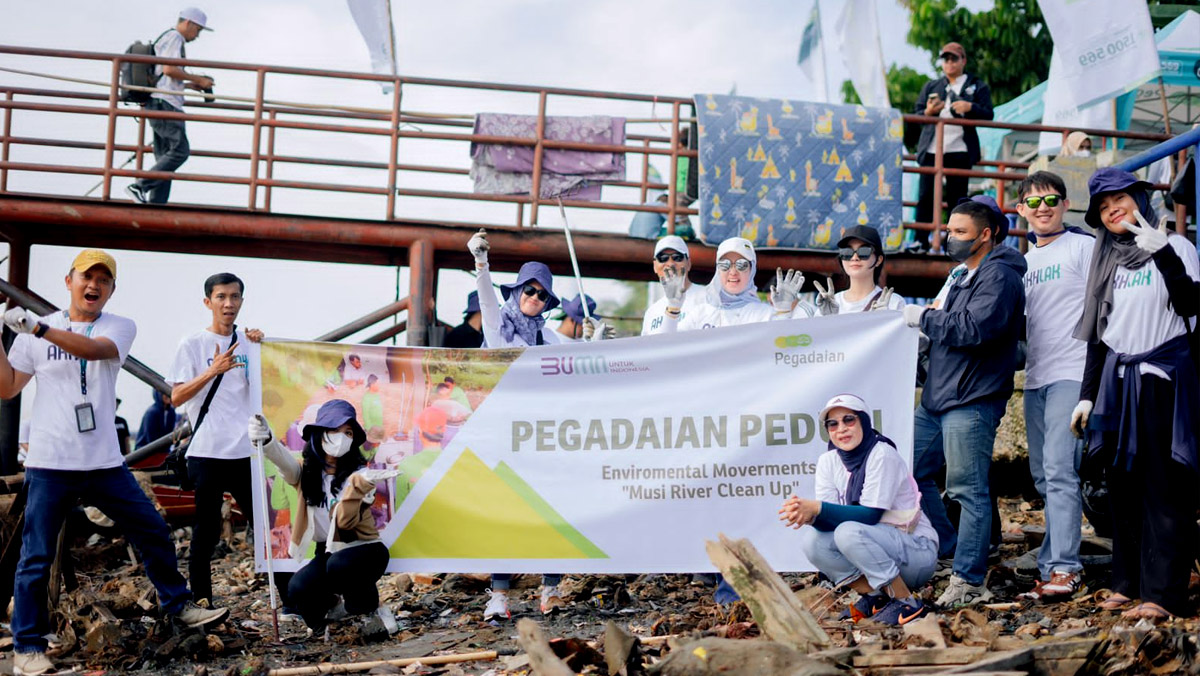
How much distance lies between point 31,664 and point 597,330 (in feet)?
12.0

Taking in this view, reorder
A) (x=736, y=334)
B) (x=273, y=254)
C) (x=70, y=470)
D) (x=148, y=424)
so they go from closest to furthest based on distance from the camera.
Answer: (x=70, y=470) → (x=736, y=334) → (x=273, y=254) → (x=148, y=424)

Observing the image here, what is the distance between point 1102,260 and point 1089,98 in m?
5.46

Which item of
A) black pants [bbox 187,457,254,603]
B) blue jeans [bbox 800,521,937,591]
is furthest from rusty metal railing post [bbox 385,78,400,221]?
blue jeans [bbox 800,521,937,591]

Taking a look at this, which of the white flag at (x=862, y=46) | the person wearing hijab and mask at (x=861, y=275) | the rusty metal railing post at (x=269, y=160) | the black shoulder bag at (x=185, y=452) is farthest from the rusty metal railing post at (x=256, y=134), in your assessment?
the white flag at (x=862, y=46)

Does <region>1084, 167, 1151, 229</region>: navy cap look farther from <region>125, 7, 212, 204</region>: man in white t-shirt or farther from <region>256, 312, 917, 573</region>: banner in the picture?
<region>125, 7, 212, 204</region>: man in white t-shirt

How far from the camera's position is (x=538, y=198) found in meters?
10.7

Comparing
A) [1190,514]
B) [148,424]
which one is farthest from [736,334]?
[148,424]

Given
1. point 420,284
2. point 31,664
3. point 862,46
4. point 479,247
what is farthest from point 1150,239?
point 862,46

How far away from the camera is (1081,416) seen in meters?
5.51

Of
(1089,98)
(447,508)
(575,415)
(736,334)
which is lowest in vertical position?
(447,508)

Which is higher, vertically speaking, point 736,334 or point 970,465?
point 736,334

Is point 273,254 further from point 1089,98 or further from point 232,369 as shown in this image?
point 1089,98

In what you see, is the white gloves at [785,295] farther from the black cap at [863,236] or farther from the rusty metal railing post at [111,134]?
the rusty metal railing post at [111,134]

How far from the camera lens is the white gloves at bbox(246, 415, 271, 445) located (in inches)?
237
